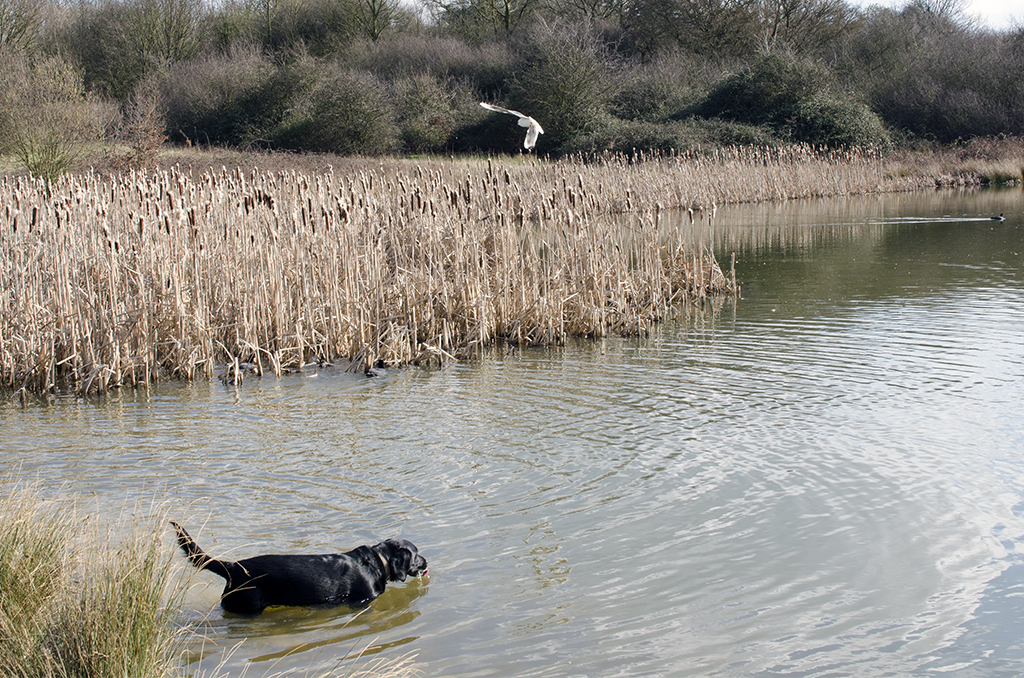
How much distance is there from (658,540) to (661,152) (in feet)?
77.4

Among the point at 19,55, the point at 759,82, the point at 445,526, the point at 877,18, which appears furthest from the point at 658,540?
the point at 877,18

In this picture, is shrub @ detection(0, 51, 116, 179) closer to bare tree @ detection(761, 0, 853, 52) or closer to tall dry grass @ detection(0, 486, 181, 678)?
tall dry grass @ detection(0, 486, 181, 678)

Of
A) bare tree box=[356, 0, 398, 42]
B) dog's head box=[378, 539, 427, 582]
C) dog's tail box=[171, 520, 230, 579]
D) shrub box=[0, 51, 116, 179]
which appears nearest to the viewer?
dog's tail box=[171, 520, 230, 579]

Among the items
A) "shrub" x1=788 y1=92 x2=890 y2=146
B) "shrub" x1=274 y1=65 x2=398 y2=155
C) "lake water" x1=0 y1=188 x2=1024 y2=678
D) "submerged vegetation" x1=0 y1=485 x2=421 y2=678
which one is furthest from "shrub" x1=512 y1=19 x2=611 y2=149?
"submerged vegetation" x1=0 y1=485 x2=421 y2=678

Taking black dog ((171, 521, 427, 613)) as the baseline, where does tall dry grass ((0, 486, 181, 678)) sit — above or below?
above

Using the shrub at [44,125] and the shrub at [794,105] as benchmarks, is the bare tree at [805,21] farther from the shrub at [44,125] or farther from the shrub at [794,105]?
the shrub at [44,125]

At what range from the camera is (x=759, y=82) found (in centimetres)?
3041

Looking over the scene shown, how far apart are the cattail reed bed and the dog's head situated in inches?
147

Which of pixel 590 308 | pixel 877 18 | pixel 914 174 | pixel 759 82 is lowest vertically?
pixel 590 308

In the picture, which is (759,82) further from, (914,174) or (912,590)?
(912,590)

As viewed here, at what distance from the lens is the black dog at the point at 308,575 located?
10.4ft

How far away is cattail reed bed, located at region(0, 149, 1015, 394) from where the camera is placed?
6633 mm

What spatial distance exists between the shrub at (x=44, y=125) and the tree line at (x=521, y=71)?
10.1 feet

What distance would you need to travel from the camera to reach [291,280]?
7.49 metres
